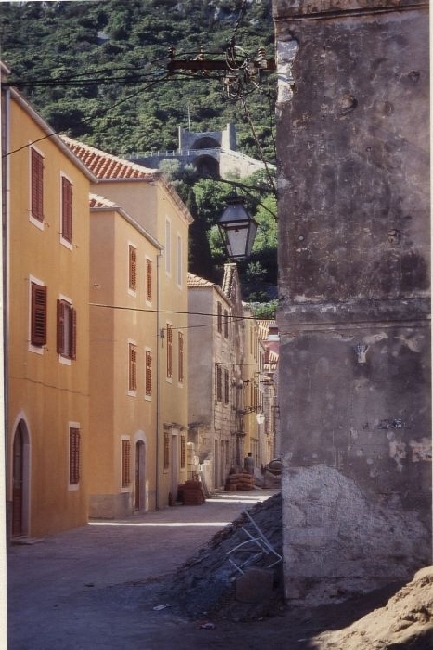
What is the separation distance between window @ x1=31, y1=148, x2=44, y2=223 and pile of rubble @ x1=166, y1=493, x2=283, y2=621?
8.21 metres

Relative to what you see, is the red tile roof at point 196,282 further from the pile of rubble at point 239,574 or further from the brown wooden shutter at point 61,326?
the pile of rubble at point 239,574

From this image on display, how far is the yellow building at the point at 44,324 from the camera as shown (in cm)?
1702

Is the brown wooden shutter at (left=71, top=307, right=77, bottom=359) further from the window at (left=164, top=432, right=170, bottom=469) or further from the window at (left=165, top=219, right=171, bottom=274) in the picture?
the window at (left=164, top=432, right=170, bottom=469)

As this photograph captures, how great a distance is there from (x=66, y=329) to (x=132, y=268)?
5.62m

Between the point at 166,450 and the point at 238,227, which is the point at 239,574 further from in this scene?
the point at 166,450

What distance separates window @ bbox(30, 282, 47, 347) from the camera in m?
18.2

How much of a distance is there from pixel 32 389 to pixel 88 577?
617cm

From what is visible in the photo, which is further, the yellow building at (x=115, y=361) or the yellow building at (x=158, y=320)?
the yellow building at (x=158, y=320)

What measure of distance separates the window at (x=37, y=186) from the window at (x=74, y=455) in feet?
13.9

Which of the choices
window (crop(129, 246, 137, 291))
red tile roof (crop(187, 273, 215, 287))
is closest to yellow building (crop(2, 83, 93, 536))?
window (crop(129, 246, 137, 291))

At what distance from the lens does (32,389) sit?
18.1 m

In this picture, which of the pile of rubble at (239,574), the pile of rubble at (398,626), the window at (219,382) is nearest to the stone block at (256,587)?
the pile of rubble at (239,574)

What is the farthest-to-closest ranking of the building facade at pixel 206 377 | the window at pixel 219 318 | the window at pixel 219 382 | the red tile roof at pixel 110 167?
the window at pixel 219 382 → the window at pixel 219 318 → the building facade at pixel 206 377 → the red tile roof at pixel 110 167

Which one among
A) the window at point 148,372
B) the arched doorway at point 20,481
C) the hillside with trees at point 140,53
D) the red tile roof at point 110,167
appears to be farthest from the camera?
the red tile roof at point 110,167
